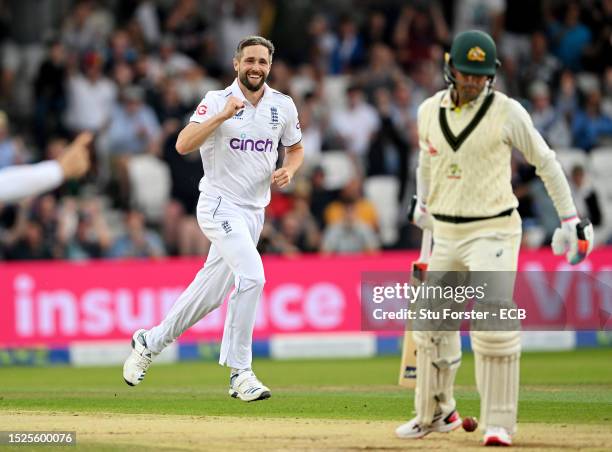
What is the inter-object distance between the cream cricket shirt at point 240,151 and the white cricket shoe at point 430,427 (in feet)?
7.07

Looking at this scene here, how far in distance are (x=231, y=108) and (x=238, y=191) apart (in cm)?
73

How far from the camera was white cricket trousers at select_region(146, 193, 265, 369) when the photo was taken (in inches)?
356

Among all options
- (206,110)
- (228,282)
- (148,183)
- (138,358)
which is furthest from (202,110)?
(148,183)

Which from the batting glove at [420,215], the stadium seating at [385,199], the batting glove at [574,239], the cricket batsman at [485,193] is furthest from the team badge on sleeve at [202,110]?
the stadium seating at [385,199]

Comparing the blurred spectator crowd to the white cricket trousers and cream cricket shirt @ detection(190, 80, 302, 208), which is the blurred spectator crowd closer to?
the white cricket trousers

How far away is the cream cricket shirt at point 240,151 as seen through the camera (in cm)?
→ 920

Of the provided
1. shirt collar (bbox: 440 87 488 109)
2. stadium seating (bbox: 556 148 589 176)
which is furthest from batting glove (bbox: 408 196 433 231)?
stadium seating (bbox: 556 148 589 176)

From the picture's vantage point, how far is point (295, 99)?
59.2ft

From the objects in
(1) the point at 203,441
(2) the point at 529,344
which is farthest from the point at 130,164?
(1) the point at 203,441

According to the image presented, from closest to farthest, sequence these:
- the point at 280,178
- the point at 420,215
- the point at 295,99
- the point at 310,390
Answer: the point at 420,215, the point at 280,178, the point at 310,390, the point at 295,99

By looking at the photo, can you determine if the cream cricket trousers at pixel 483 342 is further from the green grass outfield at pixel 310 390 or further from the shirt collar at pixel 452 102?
the green grass outfield at pixel 310 390

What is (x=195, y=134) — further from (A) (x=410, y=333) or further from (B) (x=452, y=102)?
(A) (x=410, y=333)

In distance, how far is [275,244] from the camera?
16344 millimetres

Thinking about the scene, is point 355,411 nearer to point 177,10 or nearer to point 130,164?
point 130,164
